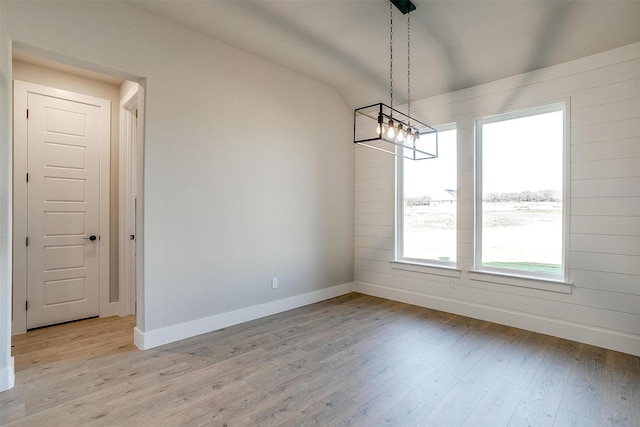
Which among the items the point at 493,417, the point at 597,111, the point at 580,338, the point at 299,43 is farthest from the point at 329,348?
the point at 597,111

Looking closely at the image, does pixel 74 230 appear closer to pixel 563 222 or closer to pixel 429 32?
pixel 429 32

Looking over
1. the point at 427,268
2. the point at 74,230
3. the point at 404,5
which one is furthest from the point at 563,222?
the point at 74,230

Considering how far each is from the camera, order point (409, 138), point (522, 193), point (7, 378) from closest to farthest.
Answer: point (7, 378) → point (409, 138) → point (522, 193)

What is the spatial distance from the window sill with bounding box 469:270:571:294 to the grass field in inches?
5.7

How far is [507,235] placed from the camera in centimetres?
382

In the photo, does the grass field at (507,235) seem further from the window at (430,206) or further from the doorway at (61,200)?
the doorway at (61,200)

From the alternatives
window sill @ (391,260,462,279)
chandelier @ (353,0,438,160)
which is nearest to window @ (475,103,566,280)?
window sill @ (391,260,462,279)

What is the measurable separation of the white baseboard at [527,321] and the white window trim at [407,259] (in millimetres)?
343

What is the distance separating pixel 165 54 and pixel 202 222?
1698 mm

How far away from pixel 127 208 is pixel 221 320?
6.32 ft

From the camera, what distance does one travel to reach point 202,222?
3408 millimetres

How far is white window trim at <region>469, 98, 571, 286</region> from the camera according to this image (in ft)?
10.9

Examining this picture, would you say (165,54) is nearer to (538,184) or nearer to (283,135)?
(283,135)

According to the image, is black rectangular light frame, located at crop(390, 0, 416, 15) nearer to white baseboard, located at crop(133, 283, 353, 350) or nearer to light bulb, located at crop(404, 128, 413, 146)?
light bulb, located at crop(404, 128, 413, 146)
